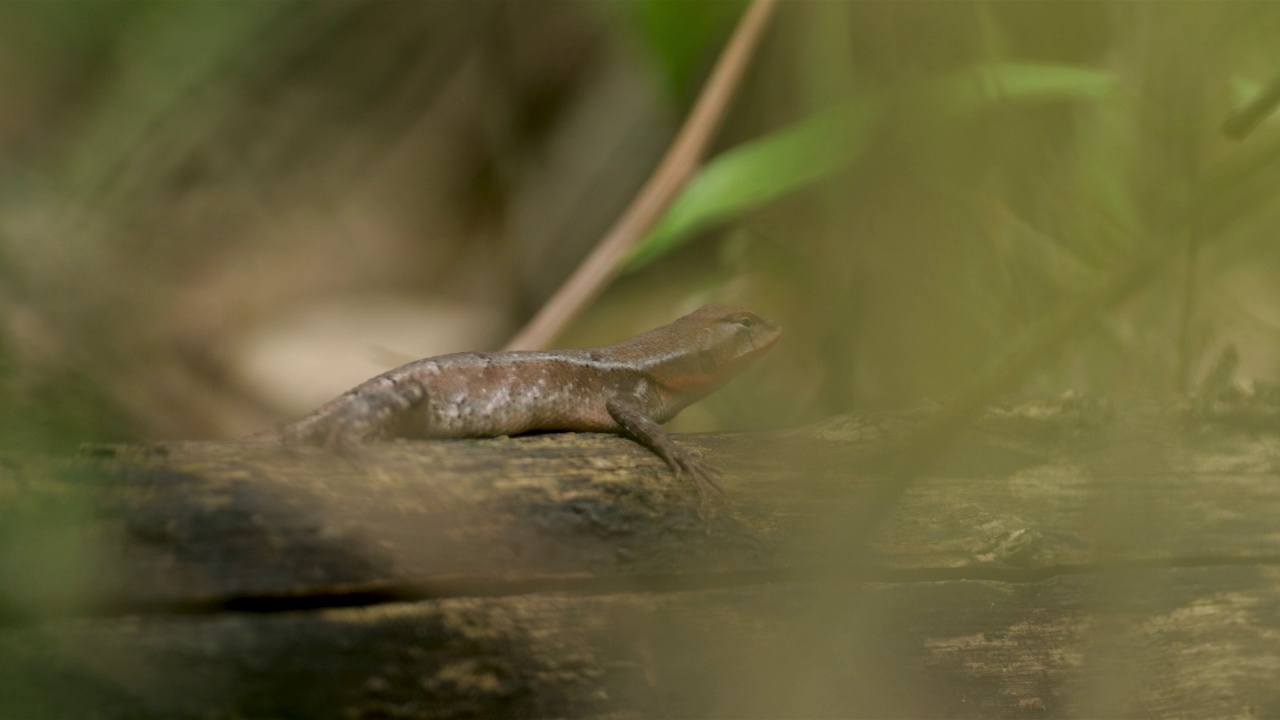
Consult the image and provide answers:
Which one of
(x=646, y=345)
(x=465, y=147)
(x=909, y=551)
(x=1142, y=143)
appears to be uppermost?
(x=465, y=147)

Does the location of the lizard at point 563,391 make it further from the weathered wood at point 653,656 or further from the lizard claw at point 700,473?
the weathered wood at point 653,656

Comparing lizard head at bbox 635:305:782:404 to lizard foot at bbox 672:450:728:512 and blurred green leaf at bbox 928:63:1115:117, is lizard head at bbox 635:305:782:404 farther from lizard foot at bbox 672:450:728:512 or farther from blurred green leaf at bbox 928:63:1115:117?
blurred green leaf at bbox 928:63:1115:117

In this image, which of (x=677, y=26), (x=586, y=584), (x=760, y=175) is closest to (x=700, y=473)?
(x=586, y=584)

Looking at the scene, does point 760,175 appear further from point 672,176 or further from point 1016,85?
point 672,176

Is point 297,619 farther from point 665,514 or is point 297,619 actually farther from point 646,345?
point 646,345

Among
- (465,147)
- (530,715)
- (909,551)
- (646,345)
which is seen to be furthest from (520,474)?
(465,147)

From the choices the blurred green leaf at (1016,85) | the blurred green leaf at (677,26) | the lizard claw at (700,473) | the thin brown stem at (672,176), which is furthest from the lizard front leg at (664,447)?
the blurred green leaf at (1016,85)

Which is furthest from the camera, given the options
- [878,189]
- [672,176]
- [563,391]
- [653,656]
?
[672,176]
